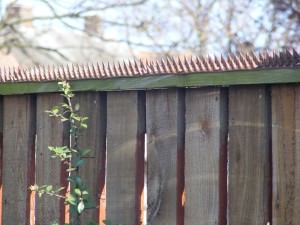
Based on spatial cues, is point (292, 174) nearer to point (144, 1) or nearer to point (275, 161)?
point (275, 161)

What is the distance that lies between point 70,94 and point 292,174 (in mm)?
1107

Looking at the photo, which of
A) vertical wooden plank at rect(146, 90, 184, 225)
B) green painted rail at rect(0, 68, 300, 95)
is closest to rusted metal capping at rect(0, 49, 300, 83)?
green painted rail at rect(0, 68, 300, 95)

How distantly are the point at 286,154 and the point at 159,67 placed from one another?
2.33 ft

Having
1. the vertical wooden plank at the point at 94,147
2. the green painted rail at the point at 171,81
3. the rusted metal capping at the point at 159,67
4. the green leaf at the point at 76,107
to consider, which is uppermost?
the rusted metal capping at the point at 159,67

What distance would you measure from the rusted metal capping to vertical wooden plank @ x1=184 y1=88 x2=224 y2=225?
0.39ft

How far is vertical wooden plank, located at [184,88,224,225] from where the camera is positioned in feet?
9.98

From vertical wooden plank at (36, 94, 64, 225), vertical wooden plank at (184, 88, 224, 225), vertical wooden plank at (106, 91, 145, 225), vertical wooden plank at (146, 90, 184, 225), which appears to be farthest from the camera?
vertical wooden plank at (36, 94, 64, 225)

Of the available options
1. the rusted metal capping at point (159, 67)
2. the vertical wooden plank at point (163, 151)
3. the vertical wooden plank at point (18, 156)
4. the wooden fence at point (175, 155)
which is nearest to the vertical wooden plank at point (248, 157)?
the wooden fence at point (175, 155)

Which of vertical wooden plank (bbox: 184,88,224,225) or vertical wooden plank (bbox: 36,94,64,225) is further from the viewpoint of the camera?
vertical wooden plank (bbox: 36,94,64,225)

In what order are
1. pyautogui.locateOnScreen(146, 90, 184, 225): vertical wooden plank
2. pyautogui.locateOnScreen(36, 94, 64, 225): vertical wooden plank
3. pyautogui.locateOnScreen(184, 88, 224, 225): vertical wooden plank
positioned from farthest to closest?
pyautogui.locateOnScreen(36, 94, 64, 225): vertical wooden plank
pyautogui.locateOnScreen(146, 90, 184, 225): vertical wooden plank
pyautogui.locateOnScreen(184, 88, 224, 225): vertical wooden plank

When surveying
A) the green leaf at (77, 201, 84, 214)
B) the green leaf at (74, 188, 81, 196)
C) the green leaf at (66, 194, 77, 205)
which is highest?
the green leaf at (74, 188, 81, 196)

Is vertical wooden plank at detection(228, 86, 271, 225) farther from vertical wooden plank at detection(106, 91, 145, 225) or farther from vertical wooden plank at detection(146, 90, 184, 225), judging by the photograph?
vertical wooden plank at detection(106, 91, 145, 225)

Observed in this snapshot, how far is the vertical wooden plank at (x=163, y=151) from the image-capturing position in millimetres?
3150

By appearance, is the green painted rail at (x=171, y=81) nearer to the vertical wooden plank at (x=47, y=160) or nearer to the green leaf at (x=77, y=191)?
the vertical wooden plank at (x=47, y=160)
